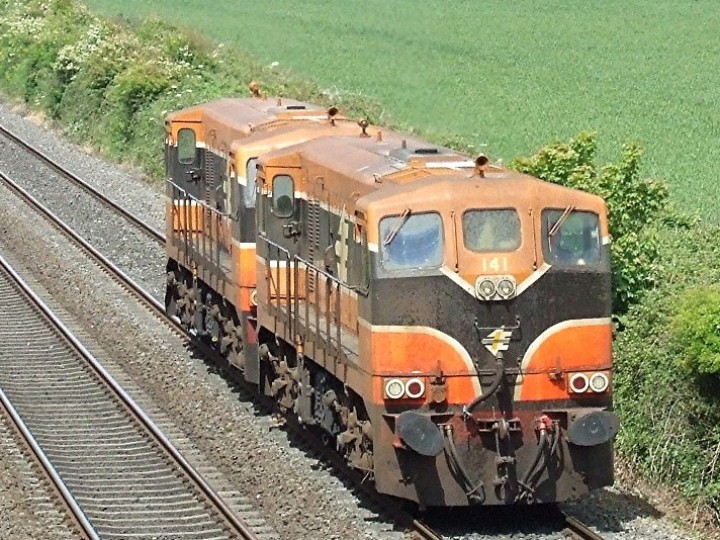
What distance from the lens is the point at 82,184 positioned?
32844mm

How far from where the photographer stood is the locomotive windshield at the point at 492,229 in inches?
538

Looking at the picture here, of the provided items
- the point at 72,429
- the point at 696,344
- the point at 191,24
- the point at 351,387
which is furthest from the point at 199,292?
the point at 191,24

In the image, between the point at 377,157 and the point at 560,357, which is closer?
the point at 560,357

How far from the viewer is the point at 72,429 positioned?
1811 cm

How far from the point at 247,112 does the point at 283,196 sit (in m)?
4.48

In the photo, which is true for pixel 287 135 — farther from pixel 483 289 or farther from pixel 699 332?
pixel 699 332

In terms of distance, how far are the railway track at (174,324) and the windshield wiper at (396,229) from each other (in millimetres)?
2540

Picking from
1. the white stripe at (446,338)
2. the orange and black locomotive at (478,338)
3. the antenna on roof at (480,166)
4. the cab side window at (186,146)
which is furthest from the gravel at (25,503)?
the cab side window at (186,146)

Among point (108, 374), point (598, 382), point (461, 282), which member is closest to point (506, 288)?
point (461, 282)

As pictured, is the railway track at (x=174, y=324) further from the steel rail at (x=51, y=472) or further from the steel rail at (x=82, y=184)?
the steel rail at (x=51, y=472)

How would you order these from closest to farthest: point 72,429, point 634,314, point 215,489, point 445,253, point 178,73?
point 445,253 < point 215,489 < point 634,314 < point 72,429 < point 178,73

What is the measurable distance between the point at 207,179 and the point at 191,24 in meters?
28.9

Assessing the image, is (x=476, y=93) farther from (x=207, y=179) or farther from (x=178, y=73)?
(x=207, y=179)

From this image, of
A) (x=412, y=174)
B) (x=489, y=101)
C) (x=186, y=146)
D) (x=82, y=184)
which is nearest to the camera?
(x=412, y=174)
